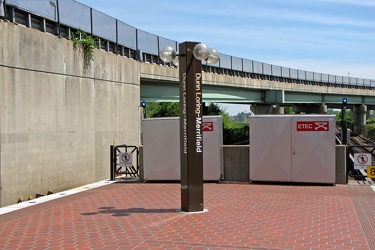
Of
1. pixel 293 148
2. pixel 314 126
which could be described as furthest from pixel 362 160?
pixel 293 148

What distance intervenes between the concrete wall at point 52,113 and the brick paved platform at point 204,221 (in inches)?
50.9

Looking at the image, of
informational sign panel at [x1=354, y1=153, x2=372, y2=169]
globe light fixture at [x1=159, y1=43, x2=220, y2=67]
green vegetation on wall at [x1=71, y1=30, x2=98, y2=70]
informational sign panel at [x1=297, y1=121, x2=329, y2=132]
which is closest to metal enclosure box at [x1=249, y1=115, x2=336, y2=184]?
informational sign panel at [x1=297, y1=121, x2=329, y2=132]

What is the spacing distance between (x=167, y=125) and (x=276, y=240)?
26.5 ft

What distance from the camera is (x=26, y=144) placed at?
466 inches

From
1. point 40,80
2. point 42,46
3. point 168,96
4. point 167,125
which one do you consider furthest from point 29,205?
point 168,96

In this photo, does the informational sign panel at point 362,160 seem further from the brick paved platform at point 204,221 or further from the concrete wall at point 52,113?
the concrete wall at point 52,113

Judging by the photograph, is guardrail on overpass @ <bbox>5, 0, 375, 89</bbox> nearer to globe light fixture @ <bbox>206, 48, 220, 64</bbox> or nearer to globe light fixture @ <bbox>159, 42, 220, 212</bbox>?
globe light fixture @ <bbox>159, 42, 220, 212</bbox>

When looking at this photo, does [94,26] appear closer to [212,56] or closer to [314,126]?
[314,126]

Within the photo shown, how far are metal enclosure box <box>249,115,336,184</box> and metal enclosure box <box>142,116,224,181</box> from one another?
43.1 inches

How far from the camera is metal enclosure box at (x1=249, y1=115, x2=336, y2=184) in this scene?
13.4 metres

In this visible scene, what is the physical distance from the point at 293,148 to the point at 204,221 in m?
6.04

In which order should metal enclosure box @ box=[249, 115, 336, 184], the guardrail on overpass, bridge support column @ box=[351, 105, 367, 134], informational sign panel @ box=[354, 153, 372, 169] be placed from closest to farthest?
the guardrail on overpass, metal enclosure box @ box=[249, 115, 336, 184], informational sign panel @ box=[354, 153, 372, 169], bridge support column @ box=[351, 105, 367, 134]

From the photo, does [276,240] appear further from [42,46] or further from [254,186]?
[42,46]

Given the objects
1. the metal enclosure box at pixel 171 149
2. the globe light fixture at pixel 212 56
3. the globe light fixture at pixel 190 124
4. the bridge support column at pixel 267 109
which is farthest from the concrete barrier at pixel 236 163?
the bridge support column at pixel 267 109
